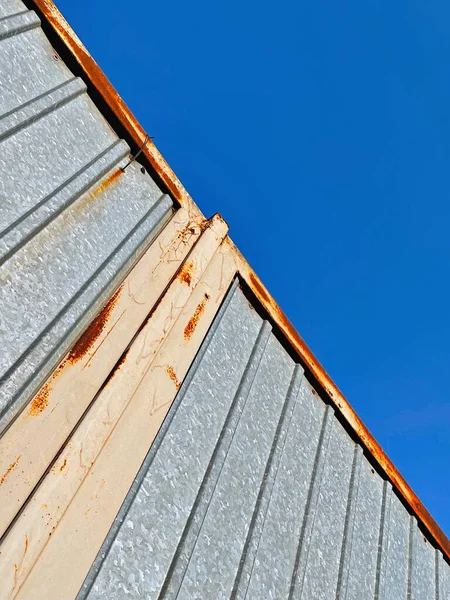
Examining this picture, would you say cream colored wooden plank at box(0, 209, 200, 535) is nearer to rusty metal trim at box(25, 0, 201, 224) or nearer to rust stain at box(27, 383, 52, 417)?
rust stain at box(27, 383, 52, 417)

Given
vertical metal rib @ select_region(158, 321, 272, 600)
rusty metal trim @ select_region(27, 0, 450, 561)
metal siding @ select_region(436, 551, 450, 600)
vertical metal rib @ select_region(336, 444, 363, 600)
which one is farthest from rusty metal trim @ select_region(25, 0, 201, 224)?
metal siding @ select_region(436, 551, 450, 600)

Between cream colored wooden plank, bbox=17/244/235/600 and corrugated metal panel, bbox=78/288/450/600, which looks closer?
cream colored wooden plank, bbox=17/244/235/600

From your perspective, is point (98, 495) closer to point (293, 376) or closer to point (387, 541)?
point (293, 376)

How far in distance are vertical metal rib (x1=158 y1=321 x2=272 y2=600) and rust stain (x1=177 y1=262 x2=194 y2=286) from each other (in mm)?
498

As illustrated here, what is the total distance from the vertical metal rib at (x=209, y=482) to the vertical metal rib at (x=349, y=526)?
901 millimetres

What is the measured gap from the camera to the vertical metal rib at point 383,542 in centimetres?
253

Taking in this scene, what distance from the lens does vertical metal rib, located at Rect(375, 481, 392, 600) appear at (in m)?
2.53

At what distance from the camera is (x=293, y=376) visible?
265cm

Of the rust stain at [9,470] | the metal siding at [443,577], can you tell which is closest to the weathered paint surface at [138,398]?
the rust stain at [9,470]

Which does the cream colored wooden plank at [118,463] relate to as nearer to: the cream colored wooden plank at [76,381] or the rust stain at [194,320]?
the rust stain at [194,320]

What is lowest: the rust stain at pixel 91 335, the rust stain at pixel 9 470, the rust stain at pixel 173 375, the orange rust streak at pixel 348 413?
the rust stain at pixel 9 470

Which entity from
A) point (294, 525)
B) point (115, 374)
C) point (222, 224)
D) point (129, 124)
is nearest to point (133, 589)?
point (115, 374)

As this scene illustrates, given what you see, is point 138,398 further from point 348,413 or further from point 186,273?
point 348,413

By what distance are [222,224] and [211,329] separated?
1.91ft
